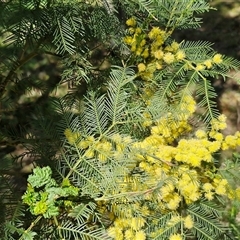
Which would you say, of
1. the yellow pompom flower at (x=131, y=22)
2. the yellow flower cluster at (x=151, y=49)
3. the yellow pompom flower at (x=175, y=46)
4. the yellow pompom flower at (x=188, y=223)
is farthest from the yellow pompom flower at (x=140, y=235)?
the yellow pompom flower at (x=131, y=22)

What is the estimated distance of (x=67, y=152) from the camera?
4.93 feet

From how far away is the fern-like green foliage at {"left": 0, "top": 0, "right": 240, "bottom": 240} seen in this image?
1344 millimetres

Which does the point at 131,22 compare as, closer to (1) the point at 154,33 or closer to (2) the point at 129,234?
(1) the point at 154,33

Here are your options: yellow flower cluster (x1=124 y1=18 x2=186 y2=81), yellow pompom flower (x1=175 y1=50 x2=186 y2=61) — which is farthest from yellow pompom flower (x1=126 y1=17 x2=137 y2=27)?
yellow pompom flower (x1=175 y1=50 x2=186 y2=61)

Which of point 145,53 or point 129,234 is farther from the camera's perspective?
point 145,53

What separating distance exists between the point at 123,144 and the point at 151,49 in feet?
1.42

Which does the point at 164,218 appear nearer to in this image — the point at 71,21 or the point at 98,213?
the point at 98,213

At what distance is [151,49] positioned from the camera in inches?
64.3

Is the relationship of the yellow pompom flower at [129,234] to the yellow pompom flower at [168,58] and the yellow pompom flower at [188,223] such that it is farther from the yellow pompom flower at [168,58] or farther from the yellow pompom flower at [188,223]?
the yellow pompom flower at [168,58]

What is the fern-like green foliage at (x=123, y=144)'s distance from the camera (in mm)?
1344

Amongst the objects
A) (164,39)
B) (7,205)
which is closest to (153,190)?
(7,205)

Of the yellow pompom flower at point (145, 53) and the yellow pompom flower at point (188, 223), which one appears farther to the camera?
the yellow pompom flower at point (145, 53)

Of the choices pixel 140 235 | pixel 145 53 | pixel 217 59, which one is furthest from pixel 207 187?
pixel 145 53

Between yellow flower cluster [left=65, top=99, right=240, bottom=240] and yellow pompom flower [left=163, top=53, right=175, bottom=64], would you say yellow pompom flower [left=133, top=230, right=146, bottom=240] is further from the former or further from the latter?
yellow pompom flower [left=163, top=53, right=175, bottom=64]
